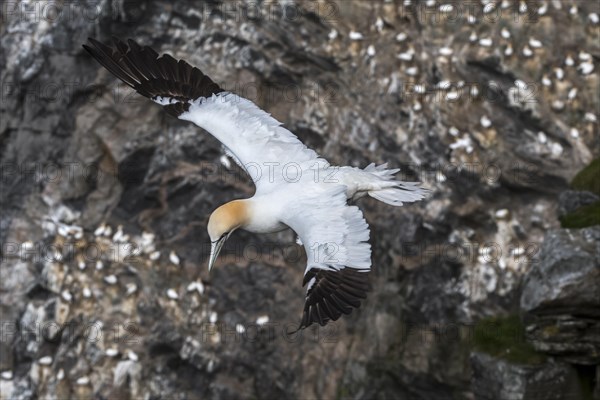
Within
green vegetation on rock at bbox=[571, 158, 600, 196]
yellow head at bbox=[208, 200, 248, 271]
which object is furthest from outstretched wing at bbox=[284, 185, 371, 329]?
green vegetation on rock at bbox=[571, 158, 600, 196]

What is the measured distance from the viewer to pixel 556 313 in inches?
273

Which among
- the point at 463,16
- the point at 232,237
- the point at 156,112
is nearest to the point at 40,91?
the point at 156,112

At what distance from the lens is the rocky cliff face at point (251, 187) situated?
8.32m

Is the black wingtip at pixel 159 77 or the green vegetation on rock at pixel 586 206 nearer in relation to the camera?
the black wingtip at pixel 159 77

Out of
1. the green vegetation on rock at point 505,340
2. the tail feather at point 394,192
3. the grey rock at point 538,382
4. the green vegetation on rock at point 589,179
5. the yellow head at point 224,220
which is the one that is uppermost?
the green vegetation on rock at point 589,179

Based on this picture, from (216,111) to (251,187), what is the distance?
266cm

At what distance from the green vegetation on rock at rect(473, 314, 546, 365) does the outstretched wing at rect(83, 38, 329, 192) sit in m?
2.45

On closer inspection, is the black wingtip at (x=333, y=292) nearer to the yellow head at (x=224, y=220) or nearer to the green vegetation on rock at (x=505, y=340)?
the yellow head at (x=224, y=220)

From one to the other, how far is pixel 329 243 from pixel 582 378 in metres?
3.02

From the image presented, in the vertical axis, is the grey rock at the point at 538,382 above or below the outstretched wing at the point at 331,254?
below

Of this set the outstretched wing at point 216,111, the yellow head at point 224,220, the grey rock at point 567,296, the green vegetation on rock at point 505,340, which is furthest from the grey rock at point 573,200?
the yellow head at point 224,220

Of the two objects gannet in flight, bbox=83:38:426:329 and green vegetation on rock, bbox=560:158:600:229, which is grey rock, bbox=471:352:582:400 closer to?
green vegetation on rock, bbox=560:158:600:229

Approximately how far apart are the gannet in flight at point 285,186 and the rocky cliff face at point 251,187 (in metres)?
2.52

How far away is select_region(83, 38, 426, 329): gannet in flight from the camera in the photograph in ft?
16.8
